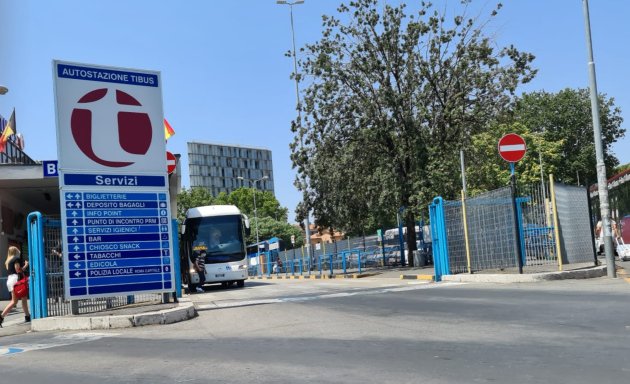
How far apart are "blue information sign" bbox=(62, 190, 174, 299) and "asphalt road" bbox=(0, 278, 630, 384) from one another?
4.00 ft

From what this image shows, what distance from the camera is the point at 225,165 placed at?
541 feet

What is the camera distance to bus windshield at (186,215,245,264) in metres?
22.6

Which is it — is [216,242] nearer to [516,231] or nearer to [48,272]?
[48,272]

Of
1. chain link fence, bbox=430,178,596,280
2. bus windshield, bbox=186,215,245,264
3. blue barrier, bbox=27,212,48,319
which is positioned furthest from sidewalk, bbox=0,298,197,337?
bus windshield, bbox=186,215,245,264

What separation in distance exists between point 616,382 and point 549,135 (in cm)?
6894

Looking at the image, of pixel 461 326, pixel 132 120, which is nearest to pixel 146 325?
pixel 132 120

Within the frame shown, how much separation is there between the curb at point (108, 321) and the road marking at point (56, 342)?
436 mm

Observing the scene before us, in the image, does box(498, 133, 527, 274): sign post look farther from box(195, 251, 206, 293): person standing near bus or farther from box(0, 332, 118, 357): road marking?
box(195, 251, 206, 293): person standing near bus

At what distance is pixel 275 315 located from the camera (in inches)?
399

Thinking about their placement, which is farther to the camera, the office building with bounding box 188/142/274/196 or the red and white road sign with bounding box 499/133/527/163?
the office building with bounding box 188/142/274/196

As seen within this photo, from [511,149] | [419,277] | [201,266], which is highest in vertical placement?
[511,149]

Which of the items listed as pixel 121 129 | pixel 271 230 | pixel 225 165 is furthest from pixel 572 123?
pixel 225 165

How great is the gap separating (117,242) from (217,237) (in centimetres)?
1199

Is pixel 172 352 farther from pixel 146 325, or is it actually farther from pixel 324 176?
pixel 324 176
